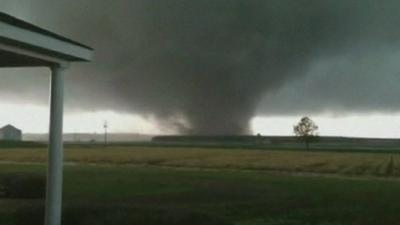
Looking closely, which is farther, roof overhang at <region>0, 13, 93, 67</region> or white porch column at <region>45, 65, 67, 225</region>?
white porch column at <region>45, 65, 67, 225</region>

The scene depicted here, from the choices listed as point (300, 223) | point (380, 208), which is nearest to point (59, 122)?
point (300, 223)

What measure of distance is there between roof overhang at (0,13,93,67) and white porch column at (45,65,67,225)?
343 millimetres

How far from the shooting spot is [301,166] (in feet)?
229

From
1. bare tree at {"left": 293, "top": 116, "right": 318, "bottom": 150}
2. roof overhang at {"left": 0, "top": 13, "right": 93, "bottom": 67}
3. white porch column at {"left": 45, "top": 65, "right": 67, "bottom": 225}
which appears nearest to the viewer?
roof overhang at {"left": 0, "top": 13, "right": 93, "bottom": 67}

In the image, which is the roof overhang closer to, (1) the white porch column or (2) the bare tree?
(1) the white porch column

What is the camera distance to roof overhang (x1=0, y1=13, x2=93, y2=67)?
9.08m

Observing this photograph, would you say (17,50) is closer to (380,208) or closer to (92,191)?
(380,208)

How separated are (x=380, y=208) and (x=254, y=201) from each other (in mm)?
4967

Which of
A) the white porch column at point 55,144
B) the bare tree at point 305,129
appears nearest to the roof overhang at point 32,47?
the white porch column at point 55,144

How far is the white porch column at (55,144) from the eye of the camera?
11.1 m

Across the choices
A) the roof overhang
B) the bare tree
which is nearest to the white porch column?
the roof overhang

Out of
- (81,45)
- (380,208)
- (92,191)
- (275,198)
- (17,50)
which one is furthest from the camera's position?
(92,191)

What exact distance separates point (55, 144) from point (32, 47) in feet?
6.33

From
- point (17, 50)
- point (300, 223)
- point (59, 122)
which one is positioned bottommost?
point (300, 223)
